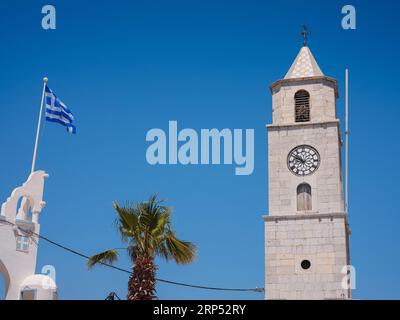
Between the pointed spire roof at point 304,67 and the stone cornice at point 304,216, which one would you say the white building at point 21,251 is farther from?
the pointed spire roof at point 304,67

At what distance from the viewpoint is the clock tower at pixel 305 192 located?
4516 cm

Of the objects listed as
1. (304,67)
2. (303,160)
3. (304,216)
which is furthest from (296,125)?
(304,216)

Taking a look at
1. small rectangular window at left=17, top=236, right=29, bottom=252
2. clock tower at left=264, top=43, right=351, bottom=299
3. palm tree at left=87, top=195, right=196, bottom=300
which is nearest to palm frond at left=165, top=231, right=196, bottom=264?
palm tree at left=87, top=195, right=196, bottom=300

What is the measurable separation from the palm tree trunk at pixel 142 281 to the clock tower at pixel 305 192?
17.3m

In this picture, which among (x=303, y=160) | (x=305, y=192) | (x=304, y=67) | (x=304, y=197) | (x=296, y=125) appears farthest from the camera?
(x=304, y=67)

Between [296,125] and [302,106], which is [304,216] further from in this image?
[302,106]

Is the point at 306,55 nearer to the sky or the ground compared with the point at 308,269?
nearer to the sky

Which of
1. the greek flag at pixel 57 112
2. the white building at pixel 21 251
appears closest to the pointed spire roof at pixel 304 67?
the greek flag at pixel 57 112

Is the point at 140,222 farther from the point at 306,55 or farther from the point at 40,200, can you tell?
the point at 306,55

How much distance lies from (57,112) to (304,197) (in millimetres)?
17521

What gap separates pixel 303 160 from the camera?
4806cm
